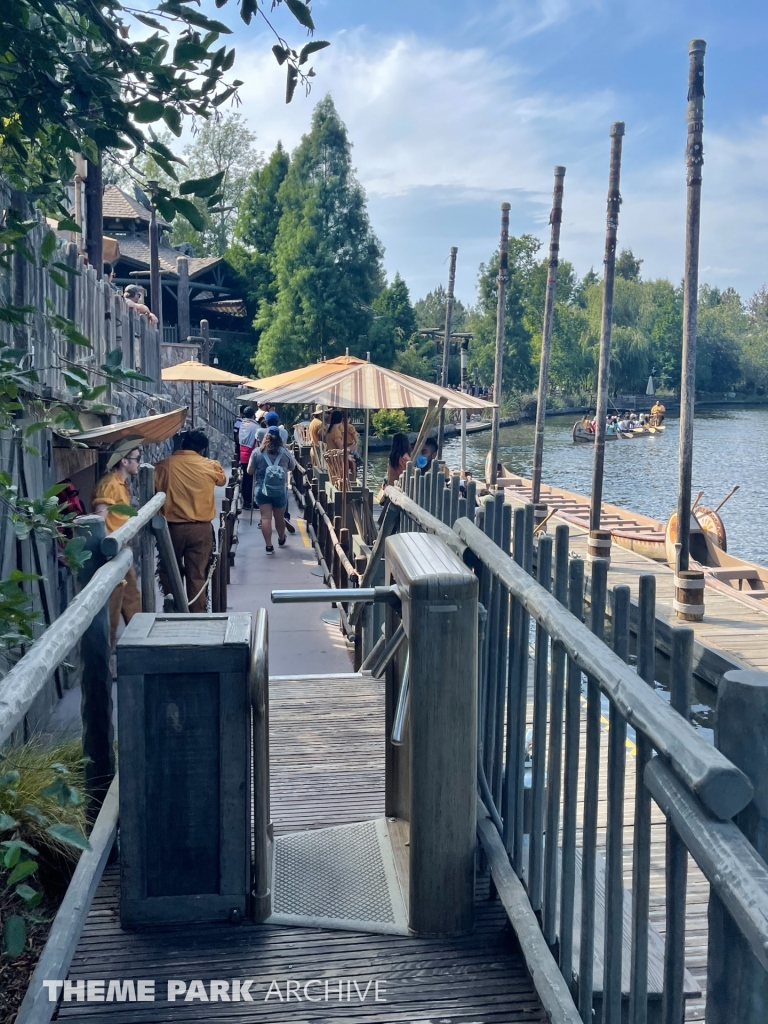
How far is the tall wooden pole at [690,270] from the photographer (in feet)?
46.5

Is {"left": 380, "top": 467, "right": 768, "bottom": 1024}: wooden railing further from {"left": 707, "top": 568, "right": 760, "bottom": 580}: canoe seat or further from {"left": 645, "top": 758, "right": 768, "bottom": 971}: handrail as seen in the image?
{"left": 707, "top": 568, "right": 760, "bottom": 580}: canoe seat

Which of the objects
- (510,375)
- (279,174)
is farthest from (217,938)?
(510,375)

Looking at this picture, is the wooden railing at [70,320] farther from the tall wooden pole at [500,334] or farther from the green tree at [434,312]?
the green tree at [434,312]

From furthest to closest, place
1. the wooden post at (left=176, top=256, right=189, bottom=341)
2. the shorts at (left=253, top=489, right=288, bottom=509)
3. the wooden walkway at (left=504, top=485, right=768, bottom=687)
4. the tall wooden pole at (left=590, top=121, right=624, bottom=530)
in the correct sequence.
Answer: the wooden post at (left=176, top=256, right=189, bottom=341) < the tall wooden pole at (left=590, top=121, right=624, bottom=530) < the shorts at (left=253, top=489, right=288, bottom=509) < the wooden walkway at (left=504, top=485, right=768, bottom=687)

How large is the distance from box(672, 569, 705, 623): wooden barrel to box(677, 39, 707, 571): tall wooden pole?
758mm

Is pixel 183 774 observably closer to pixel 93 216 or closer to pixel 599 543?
pixel 93 216

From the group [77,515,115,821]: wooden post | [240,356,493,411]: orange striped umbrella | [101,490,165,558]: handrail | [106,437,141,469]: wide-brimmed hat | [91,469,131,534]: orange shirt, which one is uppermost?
[240,356,493,411]: orange striped umbrella

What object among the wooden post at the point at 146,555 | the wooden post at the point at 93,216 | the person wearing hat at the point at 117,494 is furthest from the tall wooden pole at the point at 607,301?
the wooden post at the point at 146,555

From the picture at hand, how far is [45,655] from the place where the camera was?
1834 millimetres

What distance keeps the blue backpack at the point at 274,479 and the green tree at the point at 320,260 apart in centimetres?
3515

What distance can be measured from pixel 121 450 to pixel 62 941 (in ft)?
16.3

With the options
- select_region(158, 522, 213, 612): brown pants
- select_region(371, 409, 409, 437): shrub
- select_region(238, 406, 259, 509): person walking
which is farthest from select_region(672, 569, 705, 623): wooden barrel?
select_region(371, 409, 409, 437): shrub

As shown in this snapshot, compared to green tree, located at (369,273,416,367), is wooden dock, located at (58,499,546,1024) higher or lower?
lower

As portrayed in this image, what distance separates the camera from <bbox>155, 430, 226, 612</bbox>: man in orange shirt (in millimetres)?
7824
